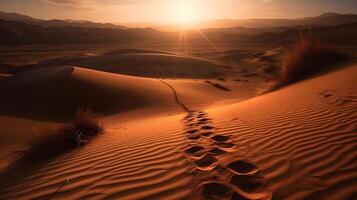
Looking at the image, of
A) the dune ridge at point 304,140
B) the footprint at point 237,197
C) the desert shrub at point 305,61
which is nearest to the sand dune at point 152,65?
the desert shrub at point 305,61

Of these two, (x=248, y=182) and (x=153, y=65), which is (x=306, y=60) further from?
(x=153, y=65)

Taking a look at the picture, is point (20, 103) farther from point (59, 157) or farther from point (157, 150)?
point (157, 150)

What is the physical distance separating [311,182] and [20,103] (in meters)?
9.81

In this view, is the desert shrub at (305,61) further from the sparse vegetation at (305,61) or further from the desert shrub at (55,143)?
the desert shrub at (55,143)

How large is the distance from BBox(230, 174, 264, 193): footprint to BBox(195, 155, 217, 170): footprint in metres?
0.42

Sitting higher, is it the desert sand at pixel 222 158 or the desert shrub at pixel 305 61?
the desert shrub at pixel 305 61

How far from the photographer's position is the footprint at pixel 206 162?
11.7 ft

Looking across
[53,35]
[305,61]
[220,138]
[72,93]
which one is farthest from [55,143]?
[53,35]

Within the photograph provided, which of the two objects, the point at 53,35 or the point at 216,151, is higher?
the point at 216,151

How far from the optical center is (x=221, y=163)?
3621mm

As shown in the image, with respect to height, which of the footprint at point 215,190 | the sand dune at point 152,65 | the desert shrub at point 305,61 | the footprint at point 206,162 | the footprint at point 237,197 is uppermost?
the desert shrub at point 305,61

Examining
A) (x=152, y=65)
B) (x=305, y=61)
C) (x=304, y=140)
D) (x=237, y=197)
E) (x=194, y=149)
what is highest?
(x=305, y=61)

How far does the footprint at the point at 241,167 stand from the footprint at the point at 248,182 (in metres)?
0.11

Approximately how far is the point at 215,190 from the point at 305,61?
28.3 ft
